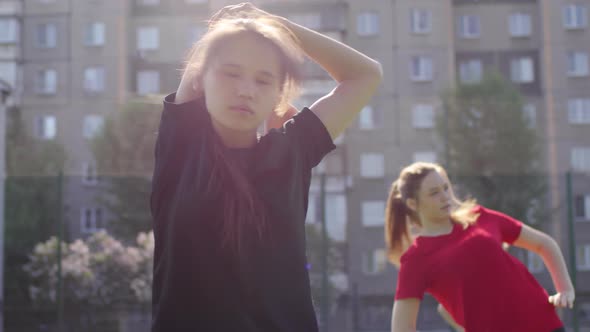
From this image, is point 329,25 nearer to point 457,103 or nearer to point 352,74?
point 457,103

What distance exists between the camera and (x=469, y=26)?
26.0 meters

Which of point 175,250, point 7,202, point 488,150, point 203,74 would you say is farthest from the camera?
point 488,150

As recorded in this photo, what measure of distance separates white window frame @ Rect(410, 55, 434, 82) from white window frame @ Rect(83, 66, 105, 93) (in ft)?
35.1

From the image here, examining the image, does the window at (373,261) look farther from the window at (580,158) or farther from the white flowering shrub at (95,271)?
the window at (580,158)

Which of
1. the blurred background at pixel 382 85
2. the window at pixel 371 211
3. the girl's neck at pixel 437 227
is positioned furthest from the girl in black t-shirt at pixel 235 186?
the blurred background at pixel 382 85

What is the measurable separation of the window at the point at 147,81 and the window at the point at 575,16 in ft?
46.1

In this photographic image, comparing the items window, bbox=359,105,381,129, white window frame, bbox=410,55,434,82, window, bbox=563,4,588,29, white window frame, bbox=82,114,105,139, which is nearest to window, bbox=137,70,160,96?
white window frame, bbox=82,114,105,139

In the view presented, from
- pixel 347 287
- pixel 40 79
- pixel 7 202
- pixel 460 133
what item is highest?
pixel 40 79

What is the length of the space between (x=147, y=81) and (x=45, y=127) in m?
4.05

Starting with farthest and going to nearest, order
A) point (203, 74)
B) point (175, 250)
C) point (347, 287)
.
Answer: point (347, 287) → point (203, 74) → point (175, 250)

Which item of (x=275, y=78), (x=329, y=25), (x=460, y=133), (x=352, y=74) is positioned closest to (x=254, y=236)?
(x=275, y=78)

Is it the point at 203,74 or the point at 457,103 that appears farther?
the point at 457,103

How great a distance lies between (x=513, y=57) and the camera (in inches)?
1020

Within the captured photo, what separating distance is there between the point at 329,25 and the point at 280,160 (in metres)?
24.7
